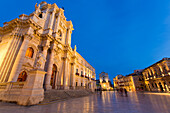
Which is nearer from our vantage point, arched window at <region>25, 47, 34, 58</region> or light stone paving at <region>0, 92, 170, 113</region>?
light stone paving at <region>0, 92, 170, 113</region>

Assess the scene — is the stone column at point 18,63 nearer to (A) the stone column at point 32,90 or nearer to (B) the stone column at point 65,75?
(A) the stone column at point 32,90

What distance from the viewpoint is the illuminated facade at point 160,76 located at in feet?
84.9

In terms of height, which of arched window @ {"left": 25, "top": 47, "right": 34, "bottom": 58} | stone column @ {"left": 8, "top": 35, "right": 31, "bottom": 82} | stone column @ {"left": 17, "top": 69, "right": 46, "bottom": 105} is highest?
arched window @ {"left": 25, "top": 47, "right": 34, "bottom": 58}

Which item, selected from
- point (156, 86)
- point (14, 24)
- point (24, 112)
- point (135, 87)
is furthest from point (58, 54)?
point (135, 87)

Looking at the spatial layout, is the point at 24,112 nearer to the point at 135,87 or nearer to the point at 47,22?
the point at 47,22

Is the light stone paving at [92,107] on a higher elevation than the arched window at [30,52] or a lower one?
lower

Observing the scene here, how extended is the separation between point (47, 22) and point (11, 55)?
31.8 feet

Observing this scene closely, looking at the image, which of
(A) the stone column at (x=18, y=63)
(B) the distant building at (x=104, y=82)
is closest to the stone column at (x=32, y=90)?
(A) the stone column at (x=18, y=63)

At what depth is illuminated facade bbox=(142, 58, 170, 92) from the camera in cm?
2588

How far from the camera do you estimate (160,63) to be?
28500 mm

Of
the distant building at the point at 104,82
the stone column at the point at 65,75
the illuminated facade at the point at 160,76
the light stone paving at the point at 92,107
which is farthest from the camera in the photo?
the distant building at the point at 104,82

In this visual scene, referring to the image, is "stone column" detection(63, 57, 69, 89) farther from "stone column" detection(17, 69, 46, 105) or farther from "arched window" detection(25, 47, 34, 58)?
"stone column" detection(17, 69, 46, 105)

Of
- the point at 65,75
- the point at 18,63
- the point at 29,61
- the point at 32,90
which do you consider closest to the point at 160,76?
the point at 65,75

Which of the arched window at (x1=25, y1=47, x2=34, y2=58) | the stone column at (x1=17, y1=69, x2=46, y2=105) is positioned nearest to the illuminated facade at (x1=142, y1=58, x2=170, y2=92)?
the stone column at (x1=17, y1=69, x2=46, y2=105)
